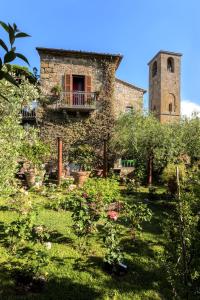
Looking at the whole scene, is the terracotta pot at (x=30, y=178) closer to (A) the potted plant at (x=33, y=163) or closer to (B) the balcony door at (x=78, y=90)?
(A) the potted plant at (x=33, y=163)

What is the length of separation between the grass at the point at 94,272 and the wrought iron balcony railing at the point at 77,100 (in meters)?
10.6

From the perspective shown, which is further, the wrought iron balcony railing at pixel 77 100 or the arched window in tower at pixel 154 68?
the arched window in tower at pixel 154 68

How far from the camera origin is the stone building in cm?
1625

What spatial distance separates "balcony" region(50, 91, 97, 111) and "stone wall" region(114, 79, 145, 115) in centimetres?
219

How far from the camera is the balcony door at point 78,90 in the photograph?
16.5m

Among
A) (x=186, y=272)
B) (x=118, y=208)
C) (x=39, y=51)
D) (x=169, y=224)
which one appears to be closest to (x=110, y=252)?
(x=169, y=224)

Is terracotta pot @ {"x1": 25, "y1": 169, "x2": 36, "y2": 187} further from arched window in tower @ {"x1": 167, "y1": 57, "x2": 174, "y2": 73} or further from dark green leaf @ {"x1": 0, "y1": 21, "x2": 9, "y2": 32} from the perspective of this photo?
arched window in tower @ {"x1": 167, "y1": 57, "x2": 174, "y2": 73}

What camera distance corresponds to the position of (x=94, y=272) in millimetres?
4477


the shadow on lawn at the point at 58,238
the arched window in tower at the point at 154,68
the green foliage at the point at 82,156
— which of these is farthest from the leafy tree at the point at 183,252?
the arched window in tower at the point at 154,68

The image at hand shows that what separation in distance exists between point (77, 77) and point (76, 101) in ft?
5.46

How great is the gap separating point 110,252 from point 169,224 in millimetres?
1369

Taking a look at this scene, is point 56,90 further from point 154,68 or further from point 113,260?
point 154,68

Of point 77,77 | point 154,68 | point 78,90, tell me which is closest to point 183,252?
point 78,90

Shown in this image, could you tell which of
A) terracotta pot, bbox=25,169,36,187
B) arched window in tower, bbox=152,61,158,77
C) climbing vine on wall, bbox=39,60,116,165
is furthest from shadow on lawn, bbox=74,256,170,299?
arched window in tower, bbox=152,61,158,77
